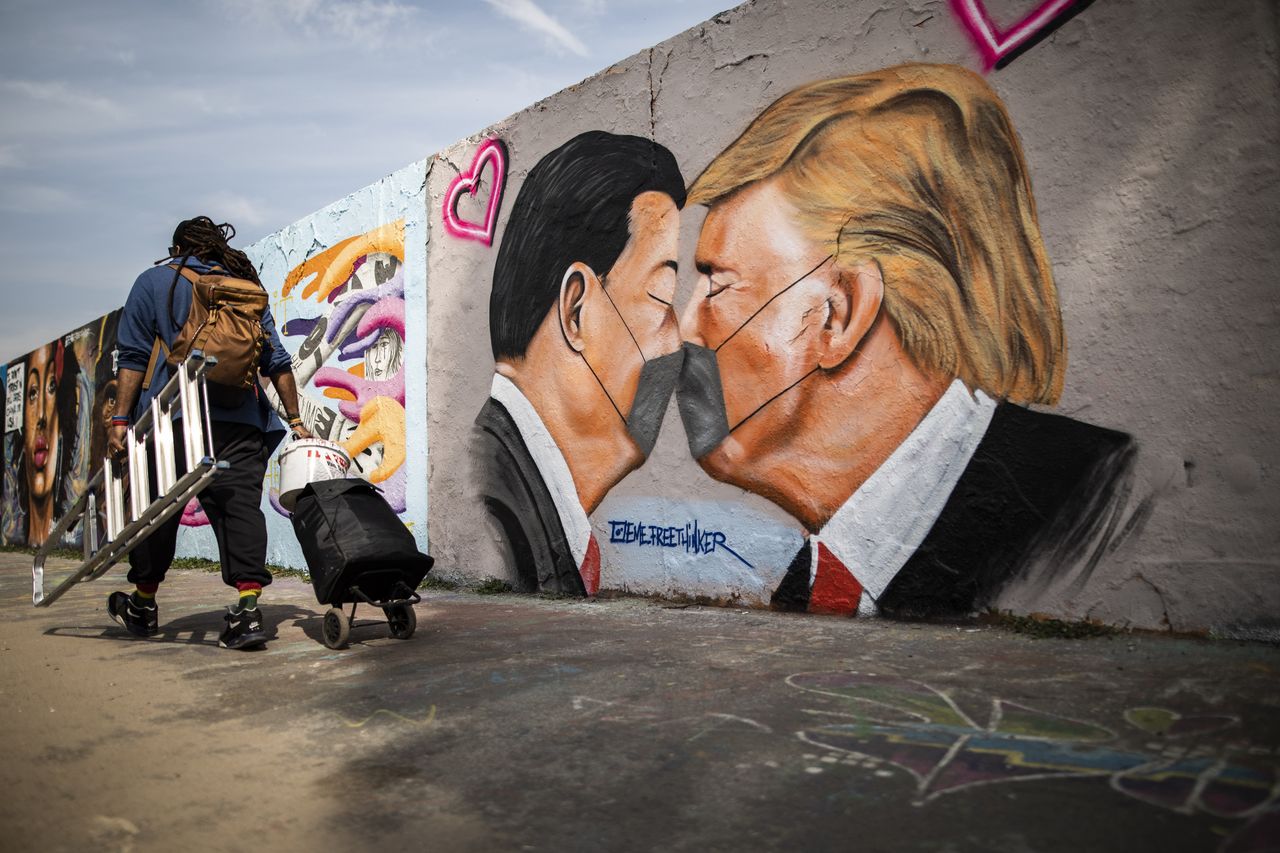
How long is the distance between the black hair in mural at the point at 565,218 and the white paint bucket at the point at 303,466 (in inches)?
66.9

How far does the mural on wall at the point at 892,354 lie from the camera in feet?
10.9

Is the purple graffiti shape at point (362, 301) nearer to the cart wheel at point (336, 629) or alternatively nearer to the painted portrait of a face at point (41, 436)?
the cart wheel at point (336, 629)

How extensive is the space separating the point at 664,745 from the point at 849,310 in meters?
2.30

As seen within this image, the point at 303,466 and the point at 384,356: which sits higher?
the point at 384,356

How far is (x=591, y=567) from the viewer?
4.83 metres

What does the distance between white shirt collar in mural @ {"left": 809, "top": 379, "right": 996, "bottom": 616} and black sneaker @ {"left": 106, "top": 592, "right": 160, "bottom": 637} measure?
302cm

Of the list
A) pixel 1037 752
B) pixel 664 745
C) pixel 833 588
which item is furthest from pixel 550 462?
pixel 1037 752

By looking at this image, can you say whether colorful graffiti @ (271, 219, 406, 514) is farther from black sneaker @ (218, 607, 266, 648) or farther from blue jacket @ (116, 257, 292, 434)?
black sneaker @ (218, 607, 266, 648)

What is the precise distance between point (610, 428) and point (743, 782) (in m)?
3.00

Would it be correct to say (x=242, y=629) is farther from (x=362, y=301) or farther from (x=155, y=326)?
(x=362, y=301)

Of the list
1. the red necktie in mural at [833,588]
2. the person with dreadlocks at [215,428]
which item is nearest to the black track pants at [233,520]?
the person with dreadlocks at [215,428]

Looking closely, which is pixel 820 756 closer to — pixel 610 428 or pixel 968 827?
pixel 968 827

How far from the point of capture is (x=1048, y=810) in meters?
1.66

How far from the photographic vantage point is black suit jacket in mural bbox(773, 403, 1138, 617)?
3135mm
